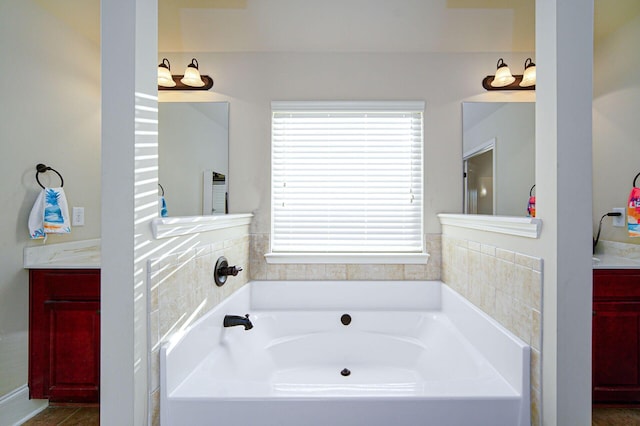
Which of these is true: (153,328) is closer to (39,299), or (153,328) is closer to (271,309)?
(271,309)

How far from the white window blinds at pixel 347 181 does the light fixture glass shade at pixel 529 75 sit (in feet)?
2.46

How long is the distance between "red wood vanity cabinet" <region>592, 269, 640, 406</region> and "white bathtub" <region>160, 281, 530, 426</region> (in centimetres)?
78

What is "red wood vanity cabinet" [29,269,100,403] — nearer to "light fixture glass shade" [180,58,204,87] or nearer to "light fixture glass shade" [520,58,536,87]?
"light fixture glass shade" [180,58,204,87]

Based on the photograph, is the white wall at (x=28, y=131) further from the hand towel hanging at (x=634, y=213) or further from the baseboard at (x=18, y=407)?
the hand towel hanging at (x=634, y=213)

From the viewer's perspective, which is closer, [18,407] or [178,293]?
[178,293]

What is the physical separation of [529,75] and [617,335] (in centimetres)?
173

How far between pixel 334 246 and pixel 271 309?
25.5 inches

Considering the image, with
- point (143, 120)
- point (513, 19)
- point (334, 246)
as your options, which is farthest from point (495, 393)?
point (513, 19)

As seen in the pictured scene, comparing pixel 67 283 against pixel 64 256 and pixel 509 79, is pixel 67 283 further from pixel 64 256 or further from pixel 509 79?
pixel 509 79

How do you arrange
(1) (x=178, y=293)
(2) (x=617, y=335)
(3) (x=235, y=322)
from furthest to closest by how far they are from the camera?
(2) (x=617, y=335) → (3) (x=235, y=322) → (1) (x=178, y=293)

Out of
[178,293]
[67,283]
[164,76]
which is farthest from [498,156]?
[67,283]

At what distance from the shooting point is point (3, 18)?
1719 mm

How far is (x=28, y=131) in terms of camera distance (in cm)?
185

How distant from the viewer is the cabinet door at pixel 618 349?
173 cm
